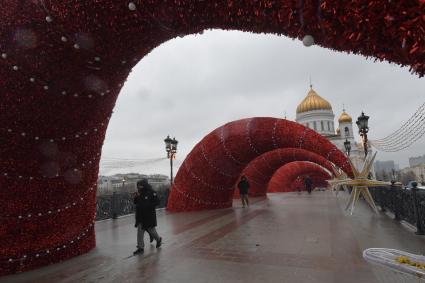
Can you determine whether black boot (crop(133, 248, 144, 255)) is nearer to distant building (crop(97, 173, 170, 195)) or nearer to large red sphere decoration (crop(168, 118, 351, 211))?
large red sphere decoration (crop(168, 118, 351, 211))

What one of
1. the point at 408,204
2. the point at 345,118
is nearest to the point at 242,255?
the point at 408,204

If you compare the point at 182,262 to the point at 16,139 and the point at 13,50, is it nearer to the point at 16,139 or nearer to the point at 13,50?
the point at 16,139

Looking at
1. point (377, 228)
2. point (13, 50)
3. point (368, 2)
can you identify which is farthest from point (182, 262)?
point (377, 228)

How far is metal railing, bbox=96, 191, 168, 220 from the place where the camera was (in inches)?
460

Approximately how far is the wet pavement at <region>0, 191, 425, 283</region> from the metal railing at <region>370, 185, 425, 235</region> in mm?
352

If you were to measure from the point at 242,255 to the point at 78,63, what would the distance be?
4.31 metres

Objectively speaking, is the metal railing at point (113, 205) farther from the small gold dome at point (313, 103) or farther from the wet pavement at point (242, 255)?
the small gold dome at point (313, 103)

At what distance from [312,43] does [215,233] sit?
21.4 feet

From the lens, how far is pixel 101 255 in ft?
19.4

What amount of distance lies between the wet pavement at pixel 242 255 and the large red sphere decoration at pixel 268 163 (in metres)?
9.17

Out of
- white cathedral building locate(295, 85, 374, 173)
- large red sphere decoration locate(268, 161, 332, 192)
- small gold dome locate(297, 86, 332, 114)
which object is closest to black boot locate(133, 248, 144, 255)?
large red sphere decoration locate(268, 161, 332, 192)

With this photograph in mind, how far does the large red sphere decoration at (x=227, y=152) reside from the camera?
11.3 meters

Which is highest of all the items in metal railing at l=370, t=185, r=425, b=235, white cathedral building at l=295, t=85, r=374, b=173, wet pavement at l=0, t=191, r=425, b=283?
white cathedral building at l=295, t=85, r=374, b=173

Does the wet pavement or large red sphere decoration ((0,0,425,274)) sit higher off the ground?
large red sphere decoration ((0,0,425,274))
